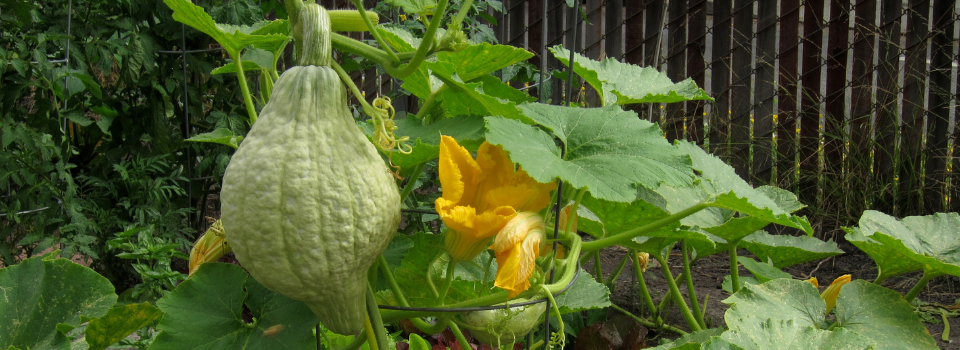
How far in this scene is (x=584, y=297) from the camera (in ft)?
3.96

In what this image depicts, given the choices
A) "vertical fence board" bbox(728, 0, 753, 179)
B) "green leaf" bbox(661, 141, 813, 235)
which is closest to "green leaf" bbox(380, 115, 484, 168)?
"green leaf" bbox(661, 141, 813, 235)

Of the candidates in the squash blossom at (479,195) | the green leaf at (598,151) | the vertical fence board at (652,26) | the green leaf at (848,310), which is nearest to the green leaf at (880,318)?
the green leaf at (848,310)

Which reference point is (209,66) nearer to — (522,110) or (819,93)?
(522,110)

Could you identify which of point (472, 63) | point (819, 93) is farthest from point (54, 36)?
point (819, 93)

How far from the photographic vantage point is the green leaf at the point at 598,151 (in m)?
0.78

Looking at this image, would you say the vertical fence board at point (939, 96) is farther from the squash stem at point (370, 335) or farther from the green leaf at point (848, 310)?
the squash stem at point (370, 335)

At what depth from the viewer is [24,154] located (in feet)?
7.25

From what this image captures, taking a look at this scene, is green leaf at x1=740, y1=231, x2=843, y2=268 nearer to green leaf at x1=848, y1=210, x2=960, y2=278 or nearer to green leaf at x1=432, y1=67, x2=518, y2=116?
green leaf at x1=848, y1=210, x2=960, y2=278

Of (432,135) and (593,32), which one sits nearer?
(432,135)

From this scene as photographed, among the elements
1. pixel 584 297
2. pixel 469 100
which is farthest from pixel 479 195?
pixel 584 297

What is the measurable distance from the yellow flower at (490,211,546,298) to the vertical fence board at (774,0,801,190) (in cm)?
306

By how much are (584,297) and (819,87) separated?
2.96 metres

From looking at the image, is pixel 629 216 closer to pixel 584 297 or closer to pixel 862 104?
pixel 584 297

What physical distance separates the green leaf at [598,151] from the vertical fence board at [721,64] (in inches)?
119
